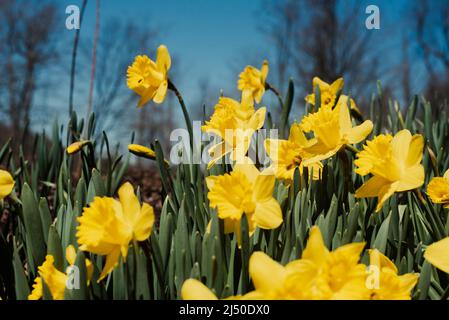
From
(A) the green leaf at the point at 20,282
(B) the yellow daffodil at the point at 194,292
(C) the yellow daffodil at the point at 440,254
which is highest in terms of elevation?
(C) the yellow daffodil at the point at 440,254

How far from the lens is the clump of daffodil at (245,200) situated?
2.41ft

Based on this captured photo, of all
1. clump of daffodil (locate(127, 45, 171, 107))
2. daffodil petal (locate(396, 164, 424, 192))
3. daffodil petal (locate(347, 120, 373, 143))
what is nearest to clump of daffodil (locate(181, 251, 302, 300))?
daffodil petal (locate(396, 164, 424, 192))

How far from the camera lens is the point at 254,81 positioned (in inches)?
71.1

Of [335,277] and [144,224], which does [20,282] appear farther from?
[335,277]

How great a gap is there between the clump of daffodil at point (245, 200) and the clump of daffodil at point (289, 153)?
8.6 inches

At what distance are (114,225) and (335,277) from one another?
323 mm

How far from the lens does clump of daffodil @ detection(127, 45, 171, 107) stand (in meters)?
1.31

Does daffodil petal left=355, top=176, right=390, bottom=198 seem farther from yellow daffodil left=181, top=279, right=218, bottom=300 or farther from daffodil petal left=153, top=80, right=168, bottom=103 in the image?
daffodil petal left=153, top=80, right=168, bottom=103

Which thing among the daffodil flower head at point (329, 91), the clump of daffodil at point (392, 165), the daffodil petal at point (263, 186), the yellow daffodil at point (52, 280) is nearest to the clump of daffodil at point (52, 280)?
the yellow daffodil at point (52, 280)

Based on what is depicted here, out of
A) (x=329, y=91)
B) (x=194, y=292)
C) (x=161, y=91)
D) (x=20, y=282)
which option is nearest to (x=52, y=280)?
(x=20, y=282)

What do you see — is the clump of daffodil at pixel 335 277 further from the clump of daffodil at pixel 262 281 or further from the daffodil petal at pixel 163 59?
the daffodil petal at pixel 163 59

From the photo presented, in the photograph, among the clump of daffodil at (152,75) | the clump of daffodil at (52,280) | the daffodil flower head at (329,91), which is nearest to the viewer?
the clump of daffodil at (52,280)

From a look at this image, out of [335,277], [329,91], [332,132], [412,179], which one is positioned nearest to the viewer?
[335,277]

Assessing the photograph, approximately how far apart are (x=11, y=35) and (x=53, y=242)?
52.5 feet
